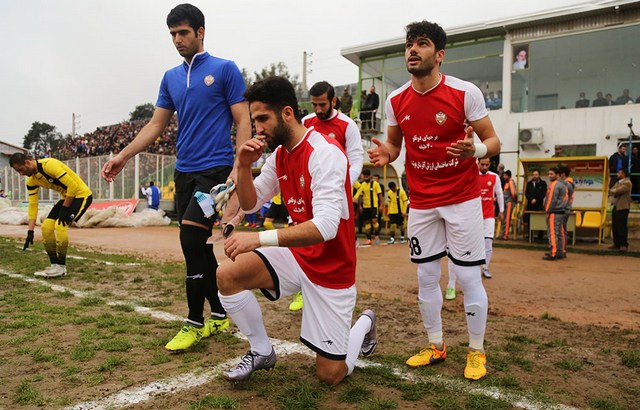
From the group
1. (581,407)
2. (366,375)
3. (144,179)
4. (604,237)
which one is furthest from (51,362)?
(144,179)

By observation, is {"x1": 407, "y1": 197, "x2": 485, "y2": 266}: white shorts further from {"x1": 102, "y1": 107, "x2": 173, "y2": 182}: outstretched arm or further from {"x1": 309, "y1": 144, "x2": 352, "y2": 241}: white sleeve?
{"x1": 102, "y1": 107, "x2": 173, "y2": 182}: outstretched arm

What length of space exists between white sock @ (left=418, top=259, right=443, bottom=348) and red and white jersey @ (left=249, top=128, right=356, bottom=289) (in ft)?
2.39

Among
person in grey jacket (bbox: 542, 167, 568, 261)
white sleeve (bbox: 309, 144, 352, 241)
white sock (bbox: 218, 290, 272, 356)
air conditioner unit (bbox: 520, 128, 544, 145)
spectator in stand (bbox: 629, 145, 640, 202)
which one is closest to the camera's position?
white sleeve (bbox: 309, 144, 352, 241)

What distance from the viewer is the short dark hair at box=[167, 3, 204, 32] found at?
145 inches

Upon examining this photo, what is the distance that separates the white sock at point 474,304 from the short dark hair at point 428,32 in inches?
64.2

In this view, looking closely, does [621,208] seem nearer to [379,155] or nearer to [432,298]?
[432,298]

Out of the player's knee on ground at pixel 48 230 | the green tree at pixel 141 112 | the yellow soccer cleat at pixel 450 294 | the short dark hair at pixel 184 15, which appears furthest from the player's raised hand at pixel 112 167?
the green tree at pixel 141 112

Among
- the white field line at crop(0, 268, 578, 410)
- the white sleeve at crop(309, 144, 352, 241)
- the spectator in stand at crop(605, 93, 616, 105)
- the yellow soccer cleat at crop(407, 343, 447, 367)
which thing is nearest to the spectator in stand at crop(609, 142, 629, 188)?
the spectator in stand at crop(605, 93, 616, 105)

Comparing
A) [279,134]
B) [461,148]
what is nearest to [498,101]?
[461,148]

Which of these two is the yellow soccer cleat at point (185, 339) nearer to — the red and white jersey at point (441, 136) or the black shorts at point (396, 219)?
the red and white jersey at point (441, 136)

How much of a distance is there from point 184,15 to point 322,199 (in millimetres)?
2112

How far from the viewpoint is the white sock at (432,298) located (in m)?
3.48

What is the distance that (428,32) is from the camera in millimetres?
3334

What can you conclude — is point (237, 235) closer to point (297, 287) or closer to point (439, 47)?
point (297, 287)
